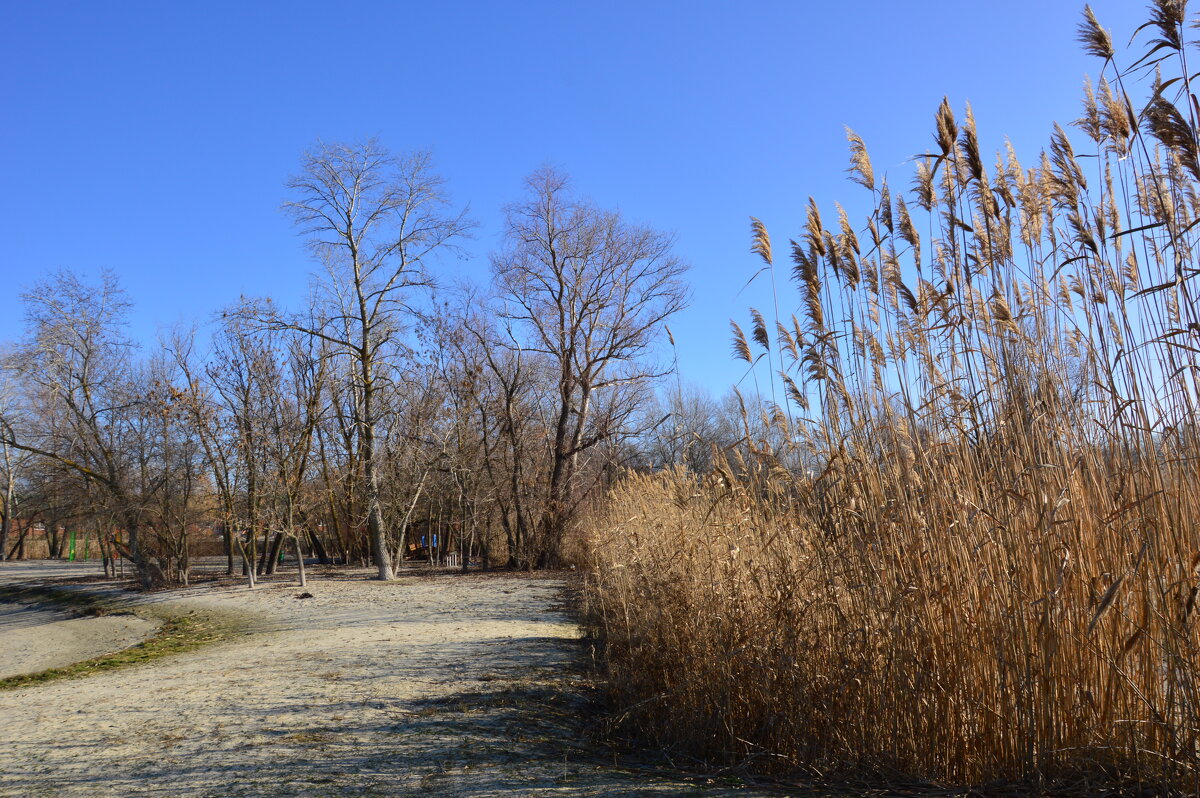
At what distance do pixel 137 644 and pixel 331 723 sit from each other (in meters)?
6.65

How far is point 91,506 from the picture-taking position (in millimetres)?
16688

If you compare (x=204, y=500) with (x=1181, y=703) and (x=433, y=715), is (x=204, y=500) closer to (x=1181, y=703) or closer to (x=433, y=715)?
(x=433, y=715)

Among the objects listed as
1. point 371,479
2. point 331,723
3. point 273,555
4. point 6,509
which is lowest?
point 331,723

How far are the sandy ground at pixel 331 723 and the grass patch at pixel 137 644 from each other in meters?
0.54

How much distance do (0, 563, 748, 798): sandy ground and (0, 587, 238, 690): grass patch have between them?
1.76ft

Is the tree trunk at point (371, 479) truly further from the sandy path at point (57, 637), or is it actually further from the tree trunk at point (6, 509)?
the tree trunk at point (6, 509)

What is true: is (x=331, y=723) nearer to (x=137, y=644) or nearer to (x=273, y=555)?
(x=137, y=644)

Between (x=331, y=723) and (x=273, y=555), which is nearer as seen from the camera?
(x=331, y=723)

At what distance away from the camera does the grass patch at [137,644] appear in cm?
739

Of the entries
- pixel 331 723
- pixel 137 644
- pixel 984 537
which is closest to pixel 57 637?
pixel 137 644

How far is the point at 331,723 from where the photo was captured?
4.46m

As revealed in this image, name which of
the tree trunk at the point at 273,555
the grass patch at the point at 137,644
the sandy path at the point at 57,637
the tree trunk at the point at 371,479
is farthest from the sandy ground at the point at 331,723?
the tree trunk at the point at 273,555

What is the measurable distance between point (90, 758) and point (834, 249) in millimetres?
4590

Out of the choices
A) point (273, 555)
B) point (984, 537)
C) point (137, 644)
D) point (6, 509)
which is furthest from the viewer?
point (6, 509)
